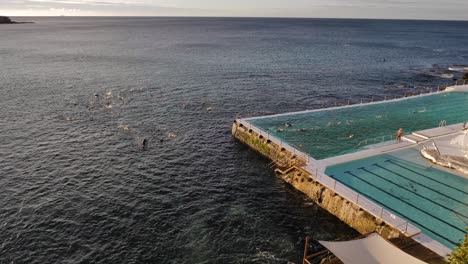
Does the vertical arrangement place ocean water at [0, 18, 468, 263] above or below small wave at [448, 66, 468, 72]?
below

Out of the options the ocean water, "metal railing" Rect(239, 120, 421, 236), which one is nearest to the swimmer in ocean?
the ocean water

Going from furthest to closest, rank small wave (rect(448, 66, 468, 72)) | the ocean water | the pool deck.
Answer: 1. small wave (rect(448, 66, 468, 72))
2. the ocean water
3. the pool deck

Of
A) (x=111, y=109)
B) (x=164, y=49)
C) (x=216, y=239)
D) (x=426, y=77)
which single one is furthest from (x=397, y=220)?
(x=164, y=49)

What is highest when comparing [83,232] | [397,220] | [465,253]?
[465,253]

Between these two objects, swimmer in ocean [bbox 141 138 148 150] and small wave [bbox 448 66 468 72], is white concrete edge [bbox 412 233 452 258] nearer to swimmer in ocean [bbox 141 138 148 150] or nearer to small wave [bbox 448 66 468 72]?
swimmer in ocean [bbox 141 138 148 150]

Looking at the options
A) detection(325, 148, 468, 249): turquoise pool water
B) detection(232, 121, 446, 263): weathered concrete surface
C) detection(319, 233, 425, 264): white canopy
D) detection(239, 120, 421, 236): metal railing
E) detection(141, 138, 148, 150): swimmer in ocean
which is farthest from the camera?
detection(141, 138, 148, 150): swimmer in ocean

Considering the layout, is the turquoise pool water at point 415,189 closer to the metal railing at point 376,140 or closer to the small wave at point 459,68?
the metal railing at point 376,140

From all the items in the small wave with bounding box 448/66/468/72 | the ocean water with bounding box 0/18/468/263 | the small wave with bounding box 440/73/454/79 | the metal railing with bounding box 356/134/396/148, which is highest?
the small wave with bounding box 448/66/468/72

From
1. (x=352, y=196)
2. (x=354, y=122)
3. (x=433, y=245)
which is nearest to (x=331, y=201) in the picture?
(x=352, y=196)

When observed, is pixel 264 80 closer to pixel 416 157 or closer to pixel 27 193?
pixel 416 157
